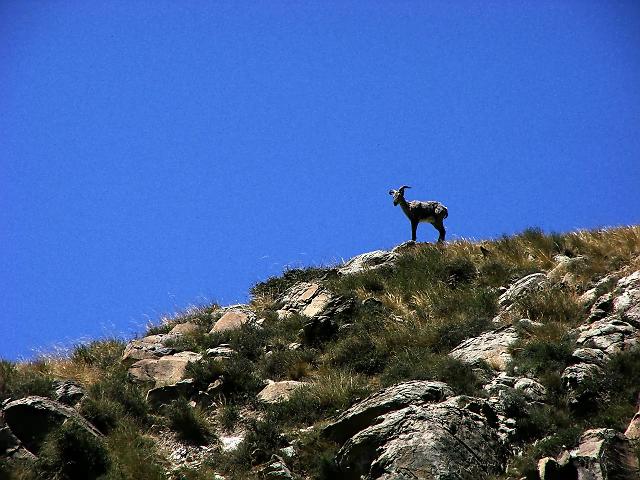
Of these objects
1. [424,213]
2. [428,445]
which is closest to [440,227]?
[424,213]

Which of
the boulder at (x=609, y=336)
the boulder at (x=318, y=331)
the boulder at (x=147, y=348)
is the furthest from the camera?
the boulder at (x=318, y=331)

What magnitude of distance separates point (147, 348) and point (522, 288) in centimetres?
833

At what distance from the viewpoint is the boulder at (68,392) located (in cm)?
1396

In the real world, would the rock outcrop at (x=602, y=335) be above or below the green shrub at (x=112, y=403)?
below

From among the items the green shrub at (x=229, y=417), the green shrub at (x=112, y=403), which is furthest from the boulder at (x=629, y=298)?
the green shrub at (x=112, y=403)

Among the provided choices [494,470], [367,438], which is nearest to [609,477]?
[494,470]

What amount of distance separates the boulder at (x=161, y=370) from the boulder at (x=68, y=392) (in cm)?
125

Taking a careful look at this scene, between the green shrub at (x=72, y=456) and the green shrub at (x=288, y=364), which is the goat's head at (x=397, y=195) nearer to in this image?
the green shrub at (x=288, y=364)

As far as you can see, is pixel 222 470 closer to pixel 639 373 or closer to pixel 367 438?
pixel 367 438

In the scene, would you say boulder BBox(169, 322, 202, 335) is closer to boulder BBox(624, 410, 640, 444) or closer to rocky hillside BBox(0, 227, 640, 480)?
rocky hillside BBox(0, 227, 640, 480)

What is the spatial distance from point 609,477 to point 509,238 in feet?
32.3

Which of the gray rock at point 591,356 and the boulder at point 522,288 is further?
the boulder at point 522,288

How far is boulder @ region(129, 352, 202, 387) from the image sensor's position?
1524cm

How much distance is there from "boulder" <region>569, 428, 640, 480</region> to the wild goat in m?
10.7
